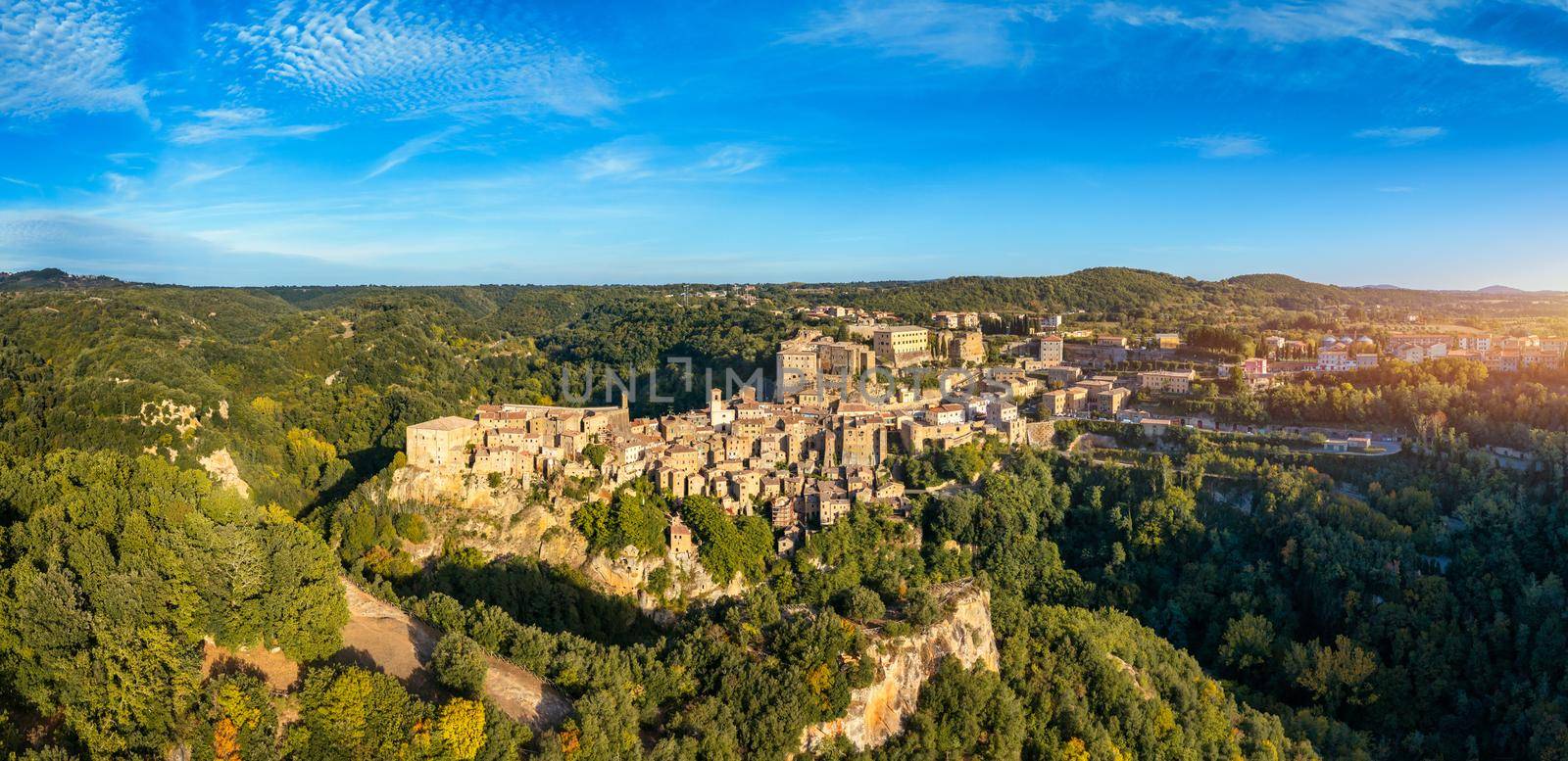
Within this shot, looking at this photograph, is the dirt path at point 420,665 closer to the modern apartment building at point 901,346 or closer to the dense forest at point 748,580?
the dense forest at point 748,580

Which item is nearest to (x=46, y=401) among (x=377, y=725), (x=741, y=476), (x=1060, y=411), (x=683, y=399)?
(x=683, y=399)

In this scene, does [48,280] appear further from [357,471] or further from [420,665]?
[420,665]

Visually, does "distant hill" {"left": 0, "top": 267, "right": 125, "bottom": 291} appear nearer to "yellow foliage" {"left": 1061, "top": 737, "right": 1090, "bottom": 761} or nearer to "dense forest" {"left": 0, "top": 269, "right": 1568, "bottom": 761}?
"dense forest" {"left": 0, "top": 269, "right": 1568, "bottom": 761}

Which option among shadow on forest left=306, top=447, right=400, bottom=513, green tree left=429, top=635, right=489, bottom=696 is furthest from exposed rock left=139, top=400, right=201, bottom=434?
green tree left=429, top=635, right=489, bottom=696

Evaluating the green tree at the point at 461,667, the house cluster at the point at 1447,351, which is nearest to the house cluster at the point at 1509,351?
the house cluster at the point at 1447,351

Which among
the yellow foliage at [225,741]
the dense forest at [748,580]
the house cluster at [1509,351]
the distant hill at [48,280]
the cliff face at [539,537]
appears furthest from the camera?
the distant hill at [48,280]

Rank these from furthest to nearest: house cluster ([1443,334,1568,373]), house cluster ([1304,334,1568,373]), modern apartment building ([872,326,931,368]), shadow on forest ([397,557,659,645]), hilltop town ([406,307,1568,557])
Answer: modern apartment building ([872,326,931,368])
house cluster ([1304,334,1568,373])
house cluster ([1443,334,1568,373])
hilltop town ([406,307,1568,557])
shadow on forest ([397,557,659,645])

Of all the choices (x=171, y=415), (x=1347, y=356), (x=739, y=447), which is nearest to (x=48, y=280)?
(x=171, y=415)
